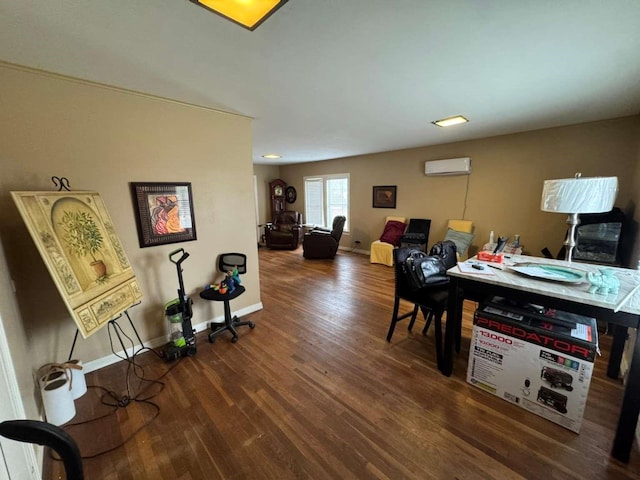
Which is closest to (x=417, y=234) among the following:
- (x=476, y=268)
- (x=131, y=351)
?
(x=476, y=268)

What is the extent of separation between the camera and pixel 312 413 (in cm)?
177

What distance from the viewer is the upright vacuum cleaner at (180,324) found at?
2344 mm

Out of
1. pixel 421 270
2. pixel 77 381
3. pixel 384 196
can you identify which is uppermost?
pixel 384 196

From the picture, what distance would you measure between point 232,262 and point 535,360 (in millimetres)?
2717

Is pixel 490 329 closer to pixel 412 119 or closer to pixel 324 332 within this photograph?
pixel 324 332

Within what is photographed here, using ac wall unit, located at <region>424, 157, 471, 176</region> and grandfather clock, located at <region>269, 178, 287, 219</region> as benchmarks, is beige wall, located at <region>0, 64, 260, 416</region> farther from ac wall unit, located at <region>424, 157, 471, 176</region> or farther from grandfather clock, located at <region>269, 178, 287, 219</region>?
grandfather clock, located at <region>269, 178, 287, 219</region>

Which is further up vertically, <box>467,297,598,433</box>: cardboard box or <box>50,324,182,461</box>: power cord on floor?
<box>467,297,598,433</box>: cardboard box

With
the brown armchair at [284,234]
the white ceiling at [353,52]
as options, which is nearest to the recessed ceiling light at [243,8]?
the white ceiling at [353,52]

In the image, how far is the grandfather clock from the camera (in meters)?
7.66

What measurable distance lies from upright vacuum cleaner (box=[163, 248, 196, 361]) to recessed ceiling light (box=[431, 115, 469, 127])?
3.24m

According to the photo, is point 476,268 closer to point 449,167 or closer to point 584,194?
point 584,194

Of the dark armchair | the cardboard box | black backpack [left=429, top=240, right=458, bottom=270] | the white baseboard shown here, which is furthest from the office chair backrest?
the dark armchair

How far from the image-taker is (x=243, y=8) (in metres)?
1.23

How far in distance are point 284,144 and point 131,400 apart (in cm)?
393
